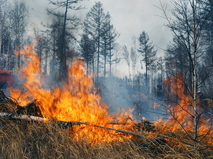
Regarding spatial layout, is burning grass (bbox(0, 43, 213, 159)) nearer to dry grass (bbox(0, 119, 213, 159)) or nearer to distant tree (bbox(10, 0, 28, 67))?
dry grass (bbox(0, 119, 213, 159))


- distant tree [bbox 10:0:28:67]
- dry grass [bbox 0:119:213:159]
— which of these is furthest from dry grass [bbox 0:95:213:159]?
distant tree [bbox 10:0:28:67]

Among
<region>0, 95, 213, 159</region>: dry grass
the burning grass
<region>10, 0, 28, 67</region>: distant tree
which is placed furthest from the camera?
<region>10, 0, 28, 67</region>: distant tree

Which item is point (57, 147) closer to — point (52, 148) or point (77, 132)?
point (52, 148)

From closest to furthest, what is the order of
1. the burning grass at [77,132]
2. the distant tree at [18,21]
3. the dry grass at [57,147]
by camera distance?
the dry grass at [57,147] → the burning grass at [77,132] → the distant tree at [18,21]

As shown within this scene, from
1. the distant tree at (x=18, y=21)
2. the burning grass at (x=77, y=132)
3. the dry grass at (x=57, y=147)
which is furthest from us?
the distant tree at (x=18, y=21)

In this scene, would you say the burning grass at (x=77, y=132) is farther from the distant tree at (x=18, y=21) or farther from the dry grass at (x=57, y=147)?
the distant tree at (x=18, y=21)

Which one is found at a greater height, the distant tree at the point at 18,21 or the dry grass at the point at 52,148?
the distant tree at the point at 18,21

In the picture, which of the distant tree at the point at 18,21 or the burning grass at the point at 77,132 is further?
the distant tree at the point at 18,21

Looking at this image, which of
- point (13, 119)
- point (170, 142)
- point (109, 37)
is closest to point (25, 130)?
point (13, 119)

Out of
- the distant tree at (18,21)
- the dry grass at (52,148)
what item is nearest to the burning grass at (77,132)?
the dry grass at (52,148)

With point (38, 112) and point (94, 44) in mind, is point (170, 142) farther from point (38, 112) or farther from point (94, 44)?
point (94, 44)

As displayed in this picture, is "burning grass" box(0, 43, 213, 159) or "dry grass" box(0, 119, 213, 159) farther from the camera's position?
"burning grass" box(0, 43, 213, 159)

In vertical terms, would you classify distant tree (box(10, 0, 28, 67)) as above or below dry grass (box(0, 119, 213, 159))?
above

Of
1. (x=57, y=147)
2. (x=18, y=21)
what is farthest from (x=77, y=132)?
(x=18, y=21)
